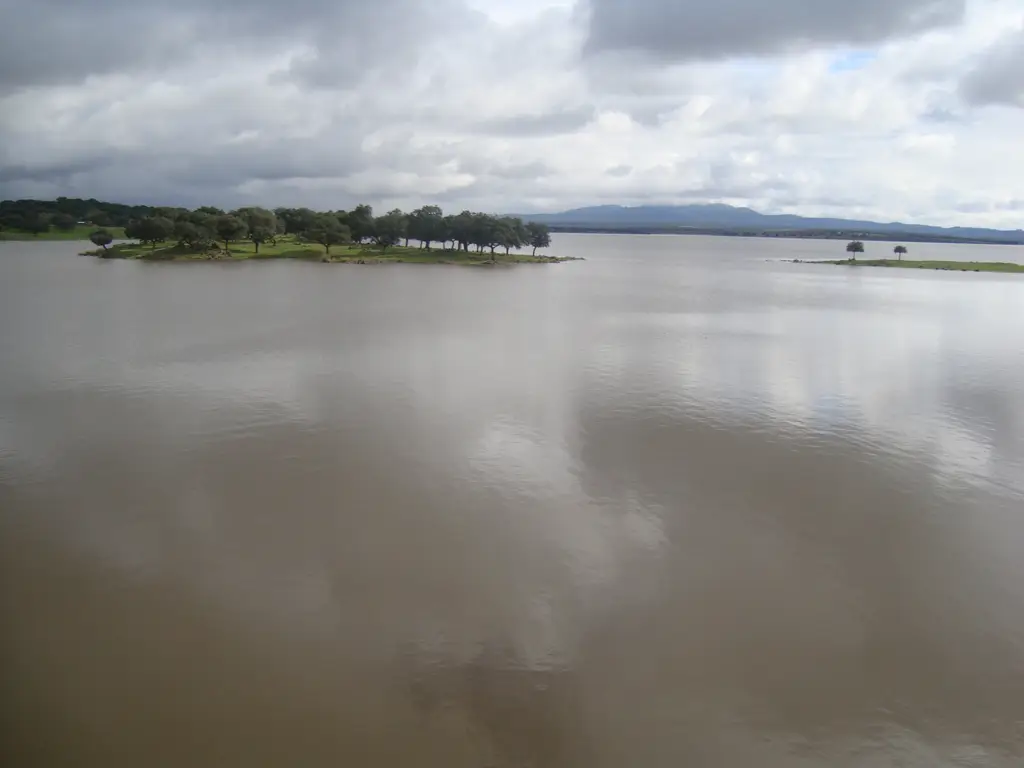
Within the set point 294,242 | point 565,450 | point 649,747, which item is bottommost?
point 649,747

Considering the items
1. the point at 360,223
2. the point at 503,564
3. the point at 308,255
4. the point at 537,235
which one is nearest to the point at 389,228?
the point at 360,223

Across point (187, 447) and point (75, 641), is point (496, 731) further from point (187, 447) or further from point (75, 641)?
point (187, 447)

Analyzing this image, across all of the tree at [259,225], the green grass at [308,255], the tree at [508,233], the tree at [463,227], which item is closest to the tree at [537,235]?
the green grass at [308,255]

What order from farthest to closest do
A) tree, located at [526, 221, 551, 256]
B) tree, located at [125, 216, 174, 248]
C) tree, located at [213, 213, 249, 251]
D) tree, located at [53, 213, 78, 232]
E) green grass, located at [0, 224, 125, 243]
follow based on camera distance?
1. tree, located at [53, 213, 78, 232]
2. green grass, located at [0, 224, 125, 243]
3. tree, located at [526, 221, 551, 256]
4. tree, located at [125, 216, 174, 248]
5. tree, located at [213, 213, 249, 251]

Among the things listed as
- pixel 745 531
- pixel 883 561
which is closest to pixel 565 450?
pixel 745 531

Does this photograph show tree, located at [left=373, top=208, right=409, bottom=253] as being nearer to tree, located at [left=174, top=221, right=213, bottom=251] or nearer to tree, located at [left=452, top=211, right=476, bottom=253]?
tree, located at [left=452, top=211, right=476, bottom=253]

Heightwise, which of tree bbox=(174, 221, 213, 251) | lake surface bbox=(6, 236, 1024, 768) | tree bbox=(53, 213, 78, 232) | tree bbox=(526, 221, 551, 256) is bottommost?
lake surface bbox=(6, 236, 1024, 768)

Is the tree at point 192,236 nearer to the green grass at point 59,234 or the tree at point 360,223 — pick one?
the tree at point 360,223

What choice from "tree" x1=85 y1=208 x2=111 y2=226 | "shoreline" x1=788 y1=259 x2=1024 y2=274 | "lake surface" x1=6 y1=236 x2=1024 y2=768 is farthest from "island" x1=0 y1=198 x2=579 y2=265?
"lake surface" x1=6 y1=236 x2=1024 y2=768
